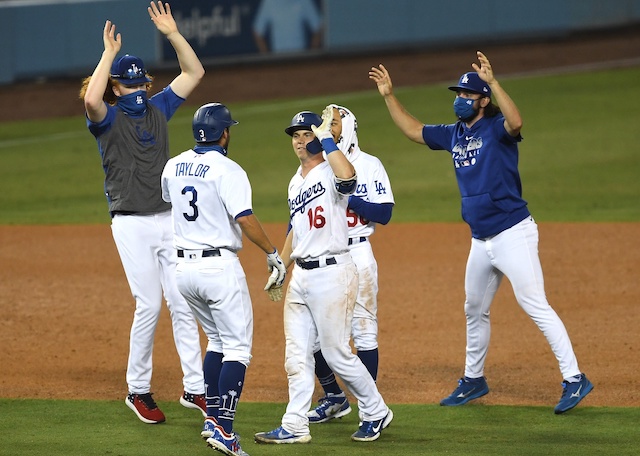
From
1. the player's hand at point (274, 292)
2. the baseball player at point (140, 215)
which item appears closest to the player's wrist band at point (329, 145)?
the player's hand at point (274, 292)

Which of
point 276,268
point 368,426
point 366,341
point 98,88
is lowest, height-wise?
point 368,426

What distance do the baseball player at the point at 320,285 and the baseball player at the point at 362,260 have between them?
1.60 feet

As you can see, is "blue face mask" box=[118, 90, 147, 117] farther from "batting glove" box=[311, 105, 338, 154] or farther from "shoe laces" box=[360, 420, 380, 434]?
"shoe laces" box=[360, 420, 380, 434]

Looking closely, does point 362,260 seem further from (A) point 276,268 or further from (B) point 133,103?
(B) point 133,103

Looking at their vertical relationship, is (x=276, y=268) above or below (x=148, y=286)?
above

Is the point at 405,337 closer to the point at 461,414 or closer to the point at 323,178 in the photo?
the point at 461,414

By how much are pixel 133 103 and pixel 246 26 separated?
19331mm

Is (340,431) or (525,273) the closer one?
(340,431)

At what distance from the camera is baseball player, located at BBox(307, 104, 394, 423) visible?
6.99 meters

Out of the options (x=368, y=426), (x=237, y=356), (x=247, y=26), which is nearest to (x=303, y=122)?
(x=237, y=356)

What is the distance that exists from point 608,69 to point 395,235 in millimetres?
13796

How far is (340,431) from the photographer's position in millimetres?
6840

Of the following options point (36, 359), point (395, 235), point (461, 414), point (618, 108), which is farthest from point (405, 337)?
point (618, 108)

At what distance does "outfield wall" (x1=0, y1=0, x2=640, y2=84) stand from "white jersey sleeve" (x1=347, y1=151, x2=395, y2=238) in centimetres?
1825
